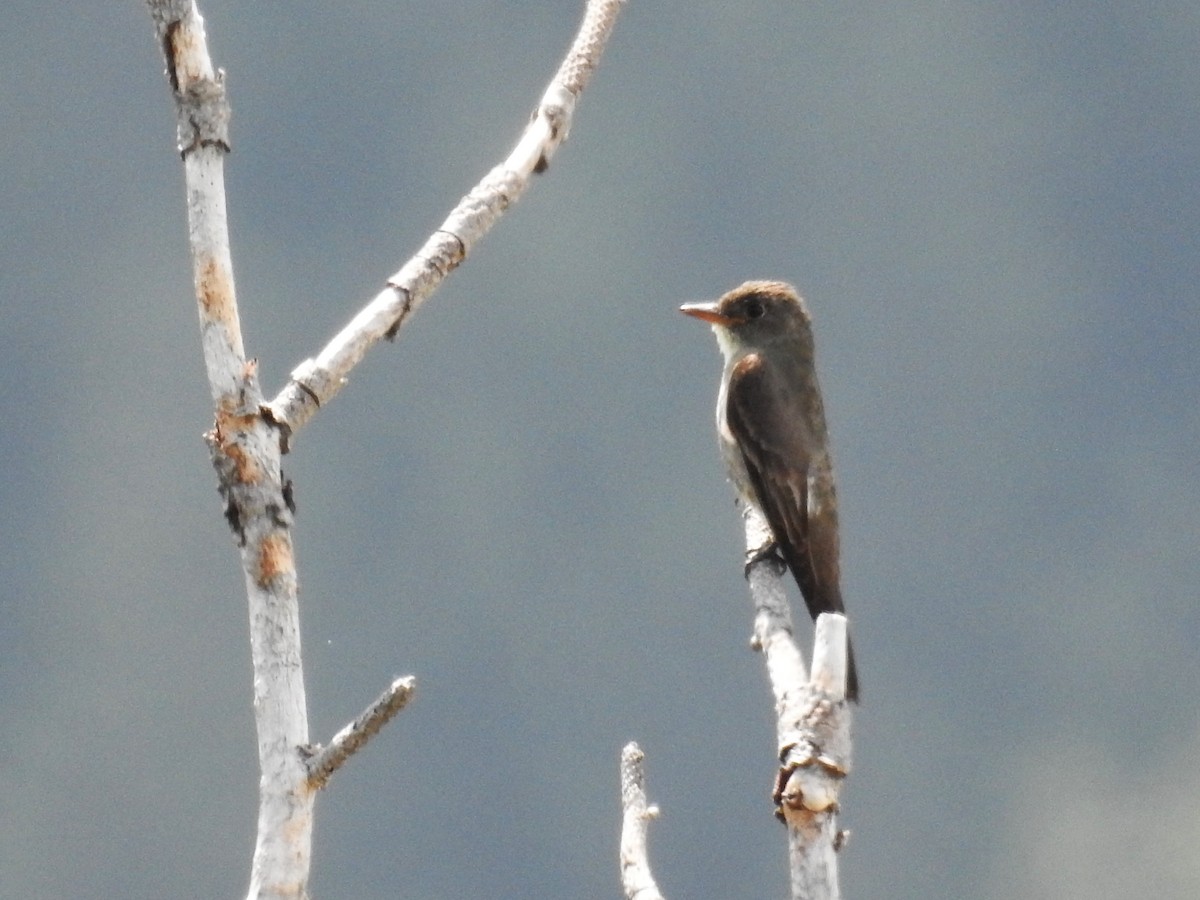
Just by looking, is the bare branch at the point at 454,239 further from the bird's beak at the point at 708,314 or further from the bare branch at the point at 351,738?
the bird's beak at the point at 708,314

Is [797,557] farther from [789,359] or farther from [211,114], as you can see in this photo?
[211,114]

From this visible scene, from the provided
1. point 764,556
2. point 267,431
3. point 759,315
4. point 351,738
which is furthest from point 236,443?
point 759,315

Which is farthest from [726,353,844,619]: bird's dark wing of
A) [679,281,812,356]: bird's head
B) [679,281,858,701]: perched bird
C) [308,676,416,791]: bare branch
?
[308,676,416,791]: bare branch

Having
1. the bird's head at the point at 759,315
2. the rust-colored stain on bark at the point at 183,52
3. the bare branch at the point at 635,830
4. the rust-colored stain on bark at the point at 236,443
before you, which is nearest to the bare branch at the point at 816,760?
the bare branch at the point at 635,830

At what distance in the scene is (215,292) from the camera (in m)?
3.04

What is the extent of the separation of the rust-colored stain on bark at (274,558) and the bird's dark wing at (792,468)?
10.1 ft

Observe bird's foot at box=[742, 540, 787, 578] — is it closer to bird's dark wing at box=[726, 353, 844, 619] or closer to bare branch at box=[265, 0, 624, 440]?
bird's dark wing at box=[726, 353, 844, 619]

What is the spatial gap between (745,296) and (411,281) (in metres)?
3.77

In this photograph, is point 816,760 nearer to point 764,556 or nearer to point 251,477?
point 251,477

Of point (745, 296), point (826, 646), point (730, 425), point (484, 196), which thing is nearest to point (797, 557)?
point (730, 425)

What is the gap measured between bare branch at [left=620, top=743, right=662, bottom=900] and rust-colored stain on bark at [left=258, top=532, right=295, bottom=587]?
796 mm

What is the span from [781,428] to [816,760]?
3.93 meters

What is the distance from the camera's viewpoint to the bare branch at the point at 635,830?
3170 millimetres

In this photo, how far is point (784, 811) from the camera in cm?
265
